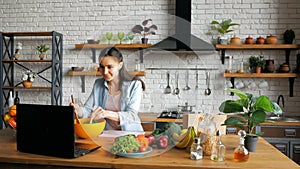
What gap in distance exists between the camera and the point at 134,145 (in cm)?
157

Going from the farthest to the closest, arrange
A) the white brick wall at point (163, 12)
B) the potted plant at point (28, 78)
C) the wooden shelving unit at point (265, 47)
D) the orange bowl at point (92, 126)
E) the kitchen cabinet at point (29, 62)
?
the potted plant at point (28, 78), the kitchen cabinet at point (29, 62), the white brick wall at point (163, 12), the wooden shelving unit at point (265, 47), the orange bowl at point (92, 126)

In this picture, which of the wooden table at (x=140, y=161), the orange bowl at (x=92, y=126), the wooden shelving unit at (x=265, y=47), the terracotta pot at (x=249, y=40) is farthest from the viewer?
the terracotta pot at (x=249, y=40)

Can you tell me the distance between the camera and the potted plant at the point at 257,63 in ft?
13.0

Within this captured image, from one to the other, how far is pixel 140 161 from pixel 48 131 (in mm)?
524

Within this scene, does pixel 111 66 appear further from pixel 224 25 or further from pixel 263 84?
pixel 263 84

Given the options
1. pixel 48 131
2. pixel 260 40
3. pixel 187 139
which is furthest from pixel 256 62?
pixel 48 131

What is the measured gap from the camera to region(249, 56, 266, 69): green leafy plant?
3975 millimetres

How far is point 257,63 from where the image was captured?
13.1 feet

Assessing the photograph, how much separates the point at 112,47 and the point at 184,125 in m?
0.60

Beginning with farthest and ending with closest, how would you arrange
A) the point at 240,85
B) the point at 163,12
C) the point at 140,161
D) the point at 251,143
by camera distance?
the point at 240,85 < the point at 163,12 < the point at 251,143 < the point at 140,161

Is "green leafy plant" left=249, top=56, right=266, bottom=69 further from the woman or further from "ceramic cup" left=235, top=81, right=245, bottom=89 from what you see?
the woman

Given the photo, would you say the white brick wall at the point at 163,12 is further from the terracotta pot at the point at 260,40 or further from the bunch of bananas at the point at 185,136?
the bunch of bananas at the point at 185,136

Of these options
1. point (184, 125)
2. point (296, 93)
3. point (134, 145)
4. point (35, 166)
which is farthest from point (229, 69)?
point (35, 166)

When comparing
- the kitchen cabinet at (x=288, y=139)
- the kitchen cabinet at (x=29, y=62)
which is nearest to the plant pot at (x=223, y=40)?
the kitchen cabinet at (x=288, y=139)
